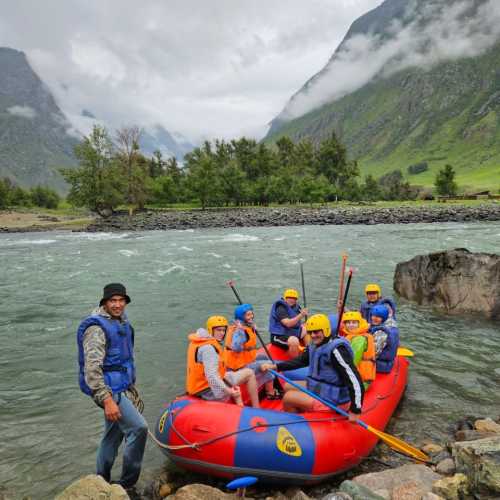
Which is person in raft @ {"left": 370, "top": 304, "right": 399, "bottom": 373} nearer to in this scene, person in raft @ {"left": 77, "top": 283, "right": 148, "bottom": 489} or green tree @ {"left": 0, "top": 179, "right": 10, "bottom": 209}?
person in raft @ {"left": 77, "top": 283, "right": 148, "bottom": 489}

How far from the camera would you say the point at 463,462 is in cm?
484

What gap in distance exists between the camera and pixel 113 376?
4941mm

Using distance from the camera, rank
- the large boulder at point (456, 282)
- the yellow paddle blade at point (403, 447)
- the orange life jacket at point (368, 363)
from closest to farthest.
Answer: the yellow paddle blade at point (403, 447), the orange life jacket at point (368, 363), the large boulder at point (456, 282)

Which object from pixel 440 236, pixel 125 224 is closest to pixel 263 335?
pixel 440 236

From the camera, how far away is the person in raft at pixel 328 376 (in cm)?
574

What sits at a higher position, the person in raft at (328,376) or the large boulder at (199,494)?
the person in raft at (328,376)

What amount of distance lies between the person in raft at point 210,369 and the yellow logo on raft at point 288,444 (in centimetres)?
95

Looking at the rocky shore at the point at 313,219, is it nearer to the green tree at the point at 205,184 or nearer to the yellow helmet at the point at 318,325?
the green tree at the point at 205,184

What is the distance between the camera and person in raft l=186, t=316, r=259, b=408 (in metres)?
5.87

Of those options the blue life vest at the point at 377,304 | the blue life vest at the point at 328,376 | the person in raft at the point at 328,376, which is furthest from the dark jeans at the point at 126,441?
the blue life vest at the point at 377,304

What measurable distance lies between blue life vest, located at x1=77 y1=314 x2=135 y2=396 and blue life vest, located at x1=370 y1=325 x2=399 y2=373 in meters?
4.71

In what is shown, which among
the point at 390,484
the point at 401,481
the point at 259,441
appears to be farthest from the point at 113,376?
the point at 401,481

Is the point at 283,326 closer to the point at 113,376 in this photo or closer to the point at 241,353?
the point at 241,353

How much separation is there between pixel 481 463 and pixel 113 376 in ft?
13.8
